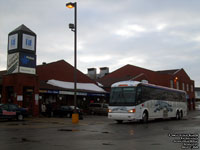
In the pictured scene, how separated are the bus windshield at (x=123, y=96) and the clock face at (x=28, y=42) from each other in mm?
12235

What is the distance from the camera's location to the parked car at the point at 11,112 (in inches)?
896

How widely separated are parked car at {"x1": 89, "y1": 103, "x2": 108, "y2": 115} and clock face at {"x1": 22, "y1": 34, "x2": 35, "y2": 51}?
13.8m

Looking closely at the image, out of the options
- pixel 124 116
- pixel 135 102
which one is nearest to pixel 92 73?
pixel 135 102

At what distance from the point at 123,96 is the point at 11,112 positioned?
32.0 feet

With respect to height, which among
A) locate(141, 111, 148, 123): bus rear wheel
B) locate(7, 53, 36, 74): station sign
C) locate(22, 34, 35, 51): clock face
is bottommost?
locate(141, 111, 148, 123): bus rear wheel

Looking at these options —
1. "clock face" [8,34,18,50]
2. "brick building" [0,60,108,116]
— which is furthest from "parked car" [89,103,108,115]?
"clock face" [8,34,18,50]

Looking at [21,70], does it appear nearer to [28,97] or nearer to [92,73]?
[28,97]

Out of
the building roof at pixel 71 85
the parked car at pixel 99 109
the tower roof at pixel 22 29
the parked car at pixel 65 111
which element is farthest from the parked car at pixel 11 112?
the parked car at pixel 99 109

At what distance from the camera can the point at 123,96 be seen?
830 inches

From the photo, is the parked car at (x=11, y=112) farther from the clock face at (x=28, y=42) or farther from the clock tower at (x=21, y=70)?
the clock face at (x=28, y=42)

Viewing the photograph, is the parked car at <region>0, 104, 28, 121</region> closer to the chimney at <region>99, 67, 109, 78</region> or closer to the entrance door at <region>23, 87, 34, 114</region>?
the entrance door at <region>23, 87, 34, 114</region>

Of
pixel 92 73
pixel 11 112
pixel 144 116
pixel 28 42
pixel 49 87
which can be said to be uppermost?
pixel 92 73

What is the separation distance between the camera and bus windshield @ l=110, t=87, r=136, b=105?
20.7m

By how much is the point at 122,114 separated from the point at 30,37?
14.6m
